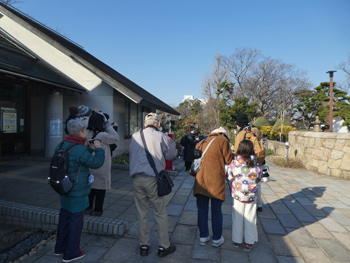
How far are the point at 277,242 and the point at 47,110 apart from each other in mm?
8161

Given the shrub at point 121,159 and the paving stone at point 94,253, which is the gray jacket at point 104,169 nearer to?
the paving stone at point 94,253

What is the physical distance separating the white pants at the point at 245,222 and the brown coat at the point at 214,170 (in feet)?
1.04

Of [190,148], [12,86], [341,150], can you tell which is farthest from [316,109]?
[12,86]

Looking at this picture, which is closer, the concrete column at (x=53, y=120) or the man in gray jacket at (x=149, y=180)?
the man in gray jacket at (x=149, y=180)

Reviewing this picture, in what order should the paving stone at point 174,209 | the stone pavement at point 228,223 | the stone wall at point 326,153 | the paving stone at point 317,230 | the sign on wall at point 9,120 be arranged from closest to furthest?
the stone pavement at point 228,223
the paving stone at point 317,230
the paving stone at point 174,209
the sign on wall at point 9,120
the stone wall at point 326,153

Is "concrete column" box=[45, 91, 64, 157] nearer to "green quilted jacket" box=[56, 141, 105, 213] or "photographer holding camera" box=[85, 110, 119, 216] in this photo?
"photographer holding camera" box=[85, 110, 119, 216]

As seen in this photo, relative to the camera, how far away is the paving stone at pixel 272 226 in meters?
3.58

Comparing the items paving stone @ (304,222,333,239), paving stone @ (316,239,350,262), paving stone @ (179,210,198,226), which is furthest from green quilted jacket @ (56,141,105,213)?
paving stone @ (304,222,333,239)

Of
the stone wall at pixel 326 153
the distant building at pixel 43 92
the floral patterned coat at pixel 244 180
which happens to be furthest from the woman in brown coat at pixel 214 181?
the stone wall at pixel 326 153

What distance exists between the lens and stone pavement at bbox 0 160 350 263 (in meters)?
2.84

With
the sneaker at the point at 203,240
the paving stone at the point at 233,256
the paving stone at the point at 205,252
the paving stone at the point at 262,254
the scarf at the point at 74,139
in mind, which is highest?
the scarf at the point at 74,139

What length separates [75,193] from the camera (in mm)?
2539

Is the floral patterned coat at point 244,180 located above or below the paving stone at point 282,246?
above

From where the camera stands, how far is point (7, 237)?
3330 mm
